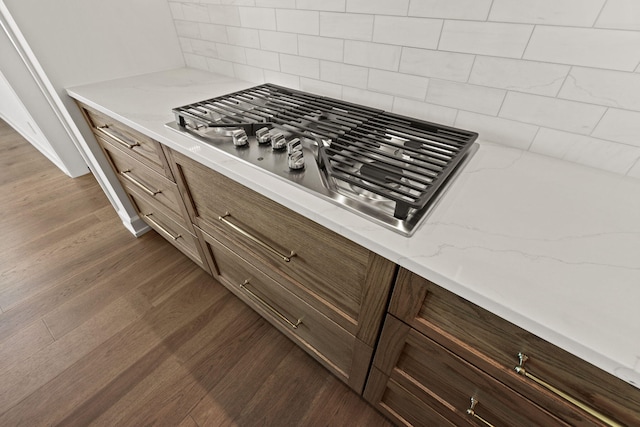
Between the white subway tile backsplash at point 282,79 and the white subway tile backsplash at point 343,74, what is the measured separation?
15cm

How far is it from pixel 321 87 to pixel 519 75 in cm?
66

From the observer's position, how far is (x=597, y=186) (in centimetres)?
68

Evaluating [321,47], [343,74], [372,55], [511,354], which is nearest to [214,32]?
[321,47]

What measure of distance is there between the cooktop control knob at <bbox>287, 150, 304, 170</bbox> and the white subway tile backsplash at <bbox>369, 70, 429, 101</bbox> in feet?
1.56

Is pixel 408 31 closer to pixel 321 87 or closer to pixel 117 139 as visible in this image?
pixel 321 87

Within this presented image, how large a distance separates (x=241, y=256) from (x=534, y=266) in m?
0.86

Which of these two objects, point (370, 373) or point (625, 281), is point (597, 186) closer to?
point (625, 281)

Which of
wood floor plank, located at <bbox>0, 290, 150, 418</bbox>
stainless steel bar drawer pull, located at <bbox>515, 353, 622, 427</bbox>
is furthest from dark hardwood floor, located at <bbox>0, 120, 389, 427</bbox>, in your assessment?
stainless steel bar drawer pull, located at <bbox>515, 353, 622, 427</bbox>

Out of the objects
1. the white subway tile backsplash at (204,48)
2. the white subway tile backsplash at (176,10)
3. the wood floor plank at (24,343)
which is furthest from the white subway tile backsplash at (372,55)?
the wood floor plank at (24,343)

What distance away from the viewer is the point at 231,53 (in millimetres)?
1349

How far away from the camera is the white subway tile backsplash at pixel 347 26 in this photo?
91 centimetres

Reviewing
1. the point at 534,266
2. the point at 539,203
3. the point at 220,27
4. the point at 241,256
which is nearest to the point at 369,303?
the point at 534,266

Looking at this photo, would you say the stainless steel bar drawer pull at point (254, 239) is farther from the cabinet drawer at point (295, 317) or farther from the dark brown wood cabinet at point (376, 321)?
the cabinet drawer at point (295, 317)

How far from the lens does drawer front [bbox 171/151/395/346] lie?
63cm
